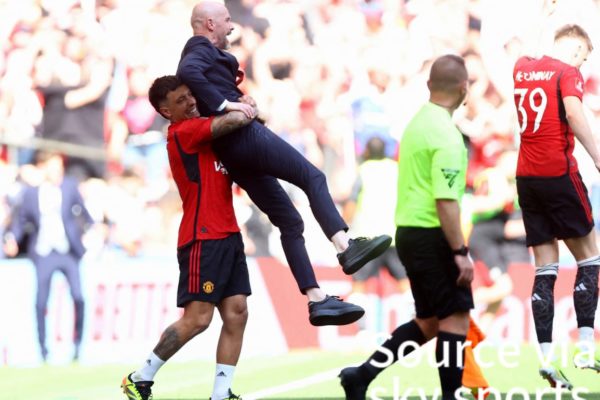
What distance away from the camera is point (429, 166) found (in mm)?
7949

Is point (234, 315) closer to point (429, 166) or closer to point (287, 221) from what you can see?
point (287, 221)

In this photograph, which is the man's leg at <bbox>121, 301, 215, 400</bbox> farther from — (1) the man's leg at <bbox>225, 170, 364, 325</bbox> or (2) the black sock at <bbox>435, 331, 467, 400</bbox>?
(2) the black sock at <bbox>435, 331, 467, 400</bbox>

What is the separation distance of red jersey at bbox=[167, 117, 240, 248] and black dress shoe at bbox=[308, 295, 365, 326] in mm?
754

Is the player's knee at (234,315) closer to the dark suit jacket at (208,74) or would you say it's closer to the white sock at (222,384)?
the white sock at (222,384)

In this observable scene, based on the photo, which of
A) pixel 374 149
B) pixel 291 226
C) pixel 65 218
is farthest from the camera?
pixel 374 149

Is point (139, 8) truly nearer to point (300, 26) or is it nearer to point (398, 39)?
point (300, 26)

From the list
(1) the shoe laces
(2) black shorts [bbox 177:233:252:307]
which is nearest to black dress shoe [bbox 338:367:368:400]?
(2) black shorts [bbox 177:233:252:307]

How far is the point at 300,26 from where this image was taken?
1609cm

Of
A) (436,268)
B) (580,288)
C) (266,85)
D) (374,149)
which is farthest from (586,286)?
(266,85)

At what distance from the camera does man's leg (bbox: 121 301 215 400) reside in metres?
8.51

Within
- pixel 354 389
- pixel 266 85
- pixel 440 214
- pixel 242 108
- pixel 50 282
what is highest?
pixel 266 85

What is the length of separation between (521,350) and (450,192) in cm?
765

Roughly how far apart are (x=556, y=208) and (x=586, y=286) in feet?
1.90

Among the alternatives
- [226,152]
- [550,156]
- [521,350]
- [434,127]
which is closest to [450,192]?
[434,127]
